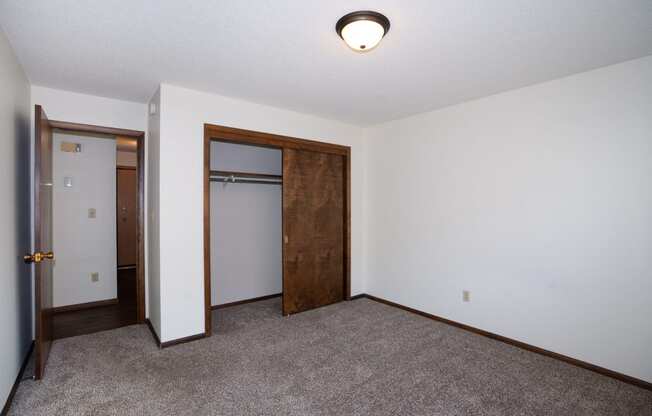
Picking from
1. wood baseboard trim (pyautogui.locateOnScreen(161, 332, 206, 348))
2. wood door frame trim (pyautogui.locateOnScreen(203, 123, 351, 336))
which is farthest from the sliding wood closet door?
wood baseboard trim (pyautogui.locateOnScreen(161, 332, 206, 348))

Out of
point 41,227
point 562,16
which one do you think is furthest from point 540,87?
point 41,227

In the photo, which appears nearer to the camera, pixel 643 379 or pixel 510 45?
pixel 510 45

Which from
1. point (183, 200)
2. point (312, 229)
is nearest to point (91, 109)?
point (183, 200)

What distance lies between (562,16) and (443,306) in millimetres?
2801

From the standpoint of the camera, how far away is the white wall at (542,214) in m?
2.43

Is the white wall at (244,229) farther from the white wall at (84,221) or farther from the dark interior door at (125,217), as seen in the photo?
the dark interior door at (125,217)

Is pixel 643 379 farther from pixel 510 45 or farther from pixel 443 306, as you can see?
pixel 510 45

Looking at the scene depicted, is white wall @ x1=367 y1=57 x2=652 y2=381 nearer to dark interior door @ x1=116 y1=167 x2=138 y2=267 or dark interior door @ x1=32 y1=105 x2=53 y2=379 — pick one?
dark interior door @ x1=32 y1=105 x2=53 y2=379

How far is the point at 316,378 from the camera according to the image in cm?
247

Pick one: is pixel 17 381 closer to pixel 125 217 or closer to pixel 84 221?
pixel 84 221

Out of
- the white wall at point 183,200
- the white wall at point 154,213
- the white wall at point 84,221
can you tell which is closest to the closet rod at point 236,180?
the white wall at point 154,213

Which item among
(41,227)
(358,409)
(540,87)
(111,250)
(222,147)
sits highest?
(540,87)

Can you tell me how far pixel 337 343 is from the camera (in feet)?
10.1

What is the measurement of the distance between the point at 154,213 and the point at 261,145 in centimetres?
129
